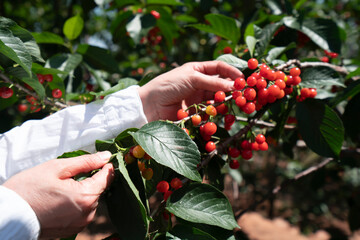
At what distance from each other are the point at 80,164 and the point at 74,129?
0.35 metres

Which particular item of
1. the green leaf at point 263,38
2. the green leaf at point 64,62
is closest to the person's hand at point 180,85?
the green leaf at point 263,38

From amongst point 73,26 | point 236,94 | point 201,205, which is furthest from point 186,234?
point 73,26

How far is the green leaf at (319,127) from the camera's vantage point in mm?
1235

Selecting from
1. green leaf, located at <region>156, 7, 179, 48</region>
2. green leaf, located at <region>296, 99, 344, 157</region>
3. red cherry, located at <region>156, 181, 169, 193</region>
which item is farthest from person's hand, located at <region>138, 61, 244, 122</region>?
green leaf, located at <region>156, 7, 179, 48</region>

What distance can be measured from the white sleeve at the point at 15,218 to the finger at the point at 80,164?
0.45ft

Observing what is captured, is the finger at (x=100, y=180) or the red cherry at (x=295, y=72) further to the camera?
the red cherry at (x=295, y=72)

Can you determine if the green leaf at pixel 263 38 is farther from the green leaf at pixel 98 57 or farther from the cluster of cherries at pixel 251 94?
the green leaf at pixel 98 57

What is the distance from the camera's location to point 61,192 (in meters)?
0.87

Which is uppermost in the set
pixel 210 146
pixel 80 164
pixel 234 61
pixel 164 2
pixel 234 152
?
pixel 164 2

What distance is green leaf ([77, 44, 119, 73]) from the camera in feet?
5.83

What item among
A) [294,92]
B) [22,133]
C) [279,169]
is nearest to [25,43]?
[22,133]

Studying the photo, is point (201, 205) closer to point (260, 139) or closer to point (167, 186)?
point (167, 186)

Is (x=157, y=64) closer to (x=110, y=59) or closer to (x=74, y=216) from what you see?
(x=110, y=59)

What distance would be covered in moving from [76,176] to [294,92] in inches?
38.7
